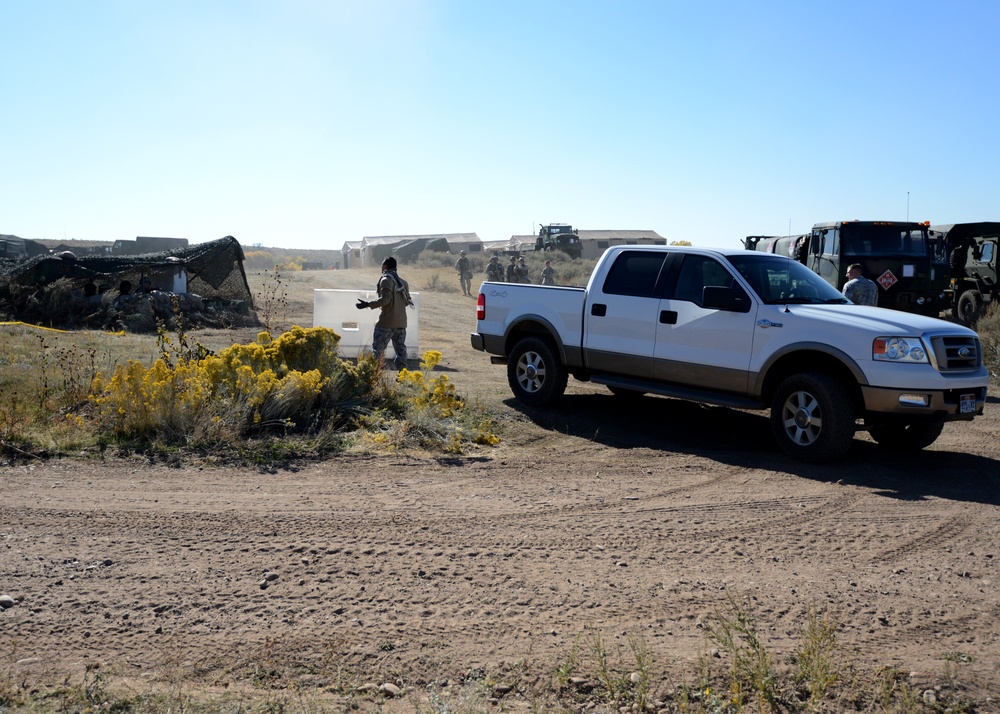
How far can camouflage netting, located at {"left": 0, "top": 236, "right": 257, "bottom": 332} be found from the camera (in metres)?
17.6

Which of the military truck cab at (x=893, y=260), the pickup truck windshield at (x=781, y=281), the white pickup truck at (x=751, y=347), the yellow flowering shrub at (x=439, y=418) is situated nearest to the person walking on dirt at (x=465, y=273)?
the military truck cab at (x=893, y=260)

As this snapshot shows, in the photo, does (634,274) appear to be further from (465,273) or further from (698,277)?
(465,273)

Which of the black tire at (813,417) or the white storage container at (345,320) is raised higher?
the white storage container at (345,320)

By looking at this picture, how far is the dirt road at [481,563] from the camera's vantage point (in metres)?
3.95

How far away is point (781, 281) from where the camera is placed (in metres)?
8.53

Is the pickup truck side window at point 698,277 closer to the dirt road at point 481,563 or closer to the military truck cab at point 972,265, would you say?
the dirt road at point 481,563

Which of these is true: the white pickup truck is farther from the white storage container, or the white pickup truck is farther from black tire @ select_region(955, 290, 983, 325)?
black tire @ select_region(955, 290, 983, 325)

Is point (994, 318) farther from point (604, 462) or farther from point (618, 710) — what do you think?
point (618, 710)

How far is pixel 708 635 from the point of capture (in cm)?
410

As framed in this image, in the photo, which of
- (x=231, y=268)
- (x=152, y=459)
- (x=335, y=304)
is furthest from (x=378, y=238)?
(x=152, y=459)

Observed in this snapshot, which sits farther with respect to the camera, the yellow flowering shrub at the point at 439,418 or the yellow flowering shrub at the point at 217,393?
the yellow flowering shrub at the point at 439,418

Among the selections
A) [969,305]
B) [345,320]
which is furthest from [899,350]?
[969,305]

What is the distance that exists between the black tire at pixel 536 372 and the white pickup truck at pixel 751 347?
14 millimetres

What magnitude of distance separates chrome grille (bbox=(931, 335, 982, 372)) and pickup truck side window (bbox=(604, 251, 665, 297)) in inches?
108
